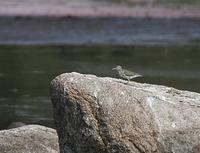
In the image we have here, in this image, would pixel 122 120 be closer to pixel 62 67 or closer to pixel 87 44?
pixel 62 67

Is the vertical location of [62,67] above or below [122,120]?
below

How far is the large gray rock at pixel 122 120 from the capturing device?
8.51m

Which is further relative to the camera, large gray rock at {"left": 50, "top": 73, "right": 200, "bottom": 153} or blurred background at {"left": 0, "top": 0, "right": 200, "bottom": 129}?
blurred background at {"left": 0, "top": 0, "right": 200, "bottom": 129}

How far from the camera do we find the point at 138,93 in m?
8.73

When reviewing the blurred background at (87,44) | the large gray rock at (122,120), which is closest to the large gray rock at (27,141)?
the large gray rock at (122,120)

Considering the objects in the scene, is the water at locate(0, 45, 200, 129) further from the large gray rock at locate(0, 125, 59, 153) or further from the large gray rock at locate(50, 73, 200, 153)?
the large gray rock at locate(50, 73, 200, 153)

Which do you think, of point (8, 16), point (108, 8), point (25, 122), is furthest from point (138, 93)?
point (108, 8)

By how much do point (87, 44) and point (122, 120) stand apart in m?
15.4

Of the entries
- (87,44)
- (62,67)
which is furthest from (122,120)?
(87,44)

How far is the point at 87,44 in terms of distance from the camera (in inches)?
939

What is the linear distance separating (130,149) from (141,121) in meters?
0.27

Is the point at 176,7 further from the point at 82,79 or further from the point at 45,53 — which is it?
the point at 82,79

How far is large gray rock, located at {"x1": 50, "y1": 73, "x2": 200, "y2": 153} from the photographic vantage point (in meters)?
8.51

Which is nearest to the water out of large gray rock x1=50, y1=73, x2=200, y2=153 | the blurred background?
the blurred background
